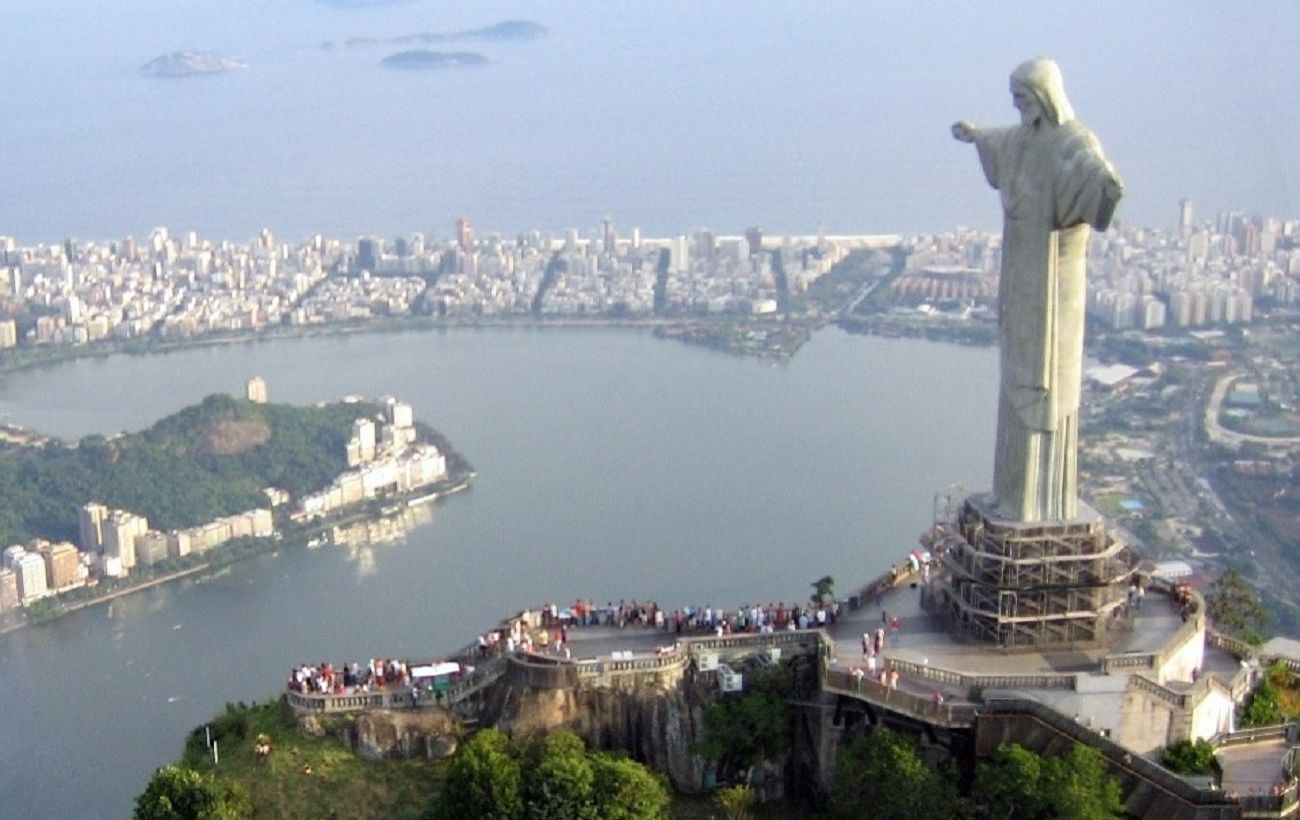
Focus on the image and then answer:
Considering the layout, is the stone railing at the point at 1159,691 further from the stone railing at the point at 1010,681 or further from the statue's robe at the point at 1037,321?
the statue's robe at the point at 1037,321

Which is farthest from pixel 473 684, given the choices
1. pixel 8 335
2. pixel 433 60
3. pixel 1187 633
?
pixel 433 60

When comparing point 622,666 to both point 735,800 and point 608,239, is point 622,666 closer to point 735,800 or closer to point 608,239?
Result: point 735,800

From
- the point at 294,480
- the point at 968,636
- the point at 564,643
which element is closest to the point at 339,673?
the point at 564,643

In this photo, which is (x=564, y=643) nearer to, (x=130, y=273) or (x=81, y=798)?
(x=81, y=798)

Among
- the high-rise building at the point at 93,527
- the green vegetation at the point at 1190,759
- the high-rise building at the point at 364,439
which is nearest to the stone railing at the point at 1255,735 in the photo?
the green vegetation at the point at 1190,759

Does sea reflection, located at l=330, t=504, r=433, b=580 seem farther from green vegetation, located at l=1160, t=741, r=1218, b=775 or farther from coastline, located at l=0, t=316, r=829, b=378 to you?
green vegetation, located at l=1160, t=741, r=1218, b=775
